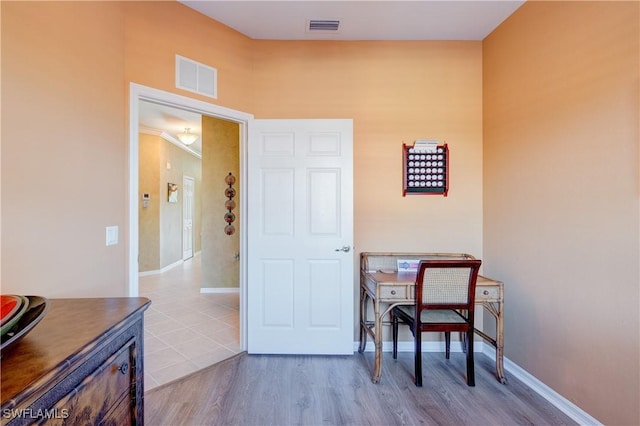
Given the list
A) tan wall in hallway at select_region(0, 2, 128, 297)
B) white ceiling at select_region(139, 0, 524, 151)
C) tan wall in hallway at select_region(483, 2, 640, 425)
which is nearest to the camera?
tan wall in hallway at select_region(0, 2, 128, 297)

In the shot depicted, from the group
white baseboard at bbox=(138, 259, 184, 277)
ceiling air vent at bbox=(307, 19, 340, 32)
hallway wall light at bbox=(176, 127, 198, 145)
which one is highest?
ceiling air vent at bbox=(307, 19, 340, 32)

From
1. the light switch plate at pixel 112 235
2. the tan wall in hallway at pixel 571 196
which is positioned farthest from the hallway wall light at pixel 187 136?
the tan wall in hallway at pixel 571 196

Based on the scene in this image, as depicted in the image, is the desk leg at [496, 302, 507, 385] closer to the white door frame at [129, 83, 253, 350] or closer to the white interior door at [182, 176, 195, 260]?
the white door frame at [129, 83, 253, 350]

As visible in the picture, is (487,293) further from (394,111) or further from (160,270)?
(160,270)

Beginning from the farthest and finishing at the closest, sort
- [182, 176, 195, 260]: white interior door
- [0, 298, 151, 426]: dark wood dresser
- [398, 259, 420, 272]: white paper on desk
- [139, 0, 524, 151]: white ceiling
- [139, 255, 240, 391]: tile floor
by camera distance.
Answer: [182, 176, 195, 260]: white interior door < [398, 259, 420, 272]: white paper on desk < [139, 255, 240, 391]: tile floor < [139, 0, 524, 151]: white ceiling < [0, 298, 151, 426]: dark wood dresser

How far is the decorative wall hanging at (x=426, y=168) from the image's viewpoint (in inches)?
104

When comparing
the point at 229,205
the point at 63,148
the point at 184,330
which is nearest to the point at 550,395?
the point at 184,330

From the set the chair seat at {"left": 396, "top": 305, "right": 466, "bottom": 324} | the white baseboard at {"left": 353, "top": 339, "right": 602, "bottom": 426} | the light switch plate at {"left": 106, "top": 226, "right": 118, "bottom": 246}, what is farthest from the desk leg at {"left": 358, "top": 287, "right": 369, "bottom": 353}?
the light switch plate at {"left": 106, "top": 226, "right": 118, "bottom": 246}

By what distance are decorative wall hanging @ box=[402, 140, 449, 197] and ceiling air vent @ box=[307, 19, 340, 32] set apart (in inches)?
47.8

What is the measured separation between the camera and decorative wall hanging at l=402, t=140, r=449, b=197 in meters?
2.64

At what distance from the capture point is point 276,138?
8.34 feet

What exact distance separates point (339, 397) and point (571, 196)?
6.78 ft

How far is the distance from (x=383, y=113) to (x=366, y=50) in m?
0.63

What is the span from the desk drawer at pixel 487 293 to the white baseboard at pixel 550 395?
2.05 ft
